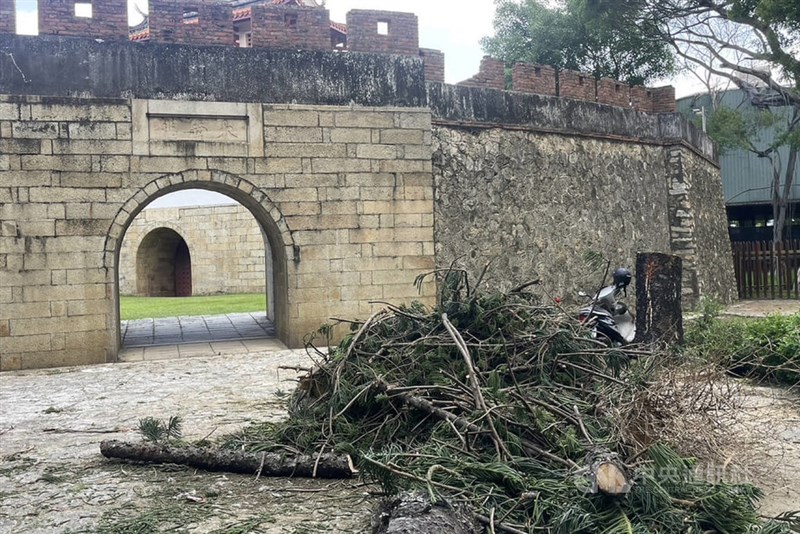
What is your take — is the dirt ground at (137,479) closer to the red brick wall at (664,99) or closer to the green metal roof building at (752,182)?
the red brick wall at (664,99)

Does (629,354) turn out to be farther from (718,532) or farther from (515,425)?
(718,532)

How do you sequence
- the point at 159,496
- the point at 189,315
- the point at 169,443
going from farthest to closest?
the point at 189,315 < the point at 169,443 < the point at 159,496

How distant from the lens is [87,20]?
347 inches

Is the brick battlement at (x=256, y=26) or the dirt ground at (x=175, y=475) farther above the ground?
the brick battlement at (x=256, y=26)

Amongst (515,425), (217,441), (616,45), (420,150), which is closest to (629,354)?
(515,425)

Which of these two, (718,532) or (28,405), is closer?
(718,532)

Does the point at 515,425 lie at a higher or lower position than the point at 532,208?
lower

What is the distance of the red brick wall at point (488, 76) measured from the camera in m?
10.9

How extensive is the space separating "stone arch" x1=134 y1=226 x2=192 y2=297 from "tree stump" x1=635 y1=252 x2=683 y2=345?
17873 millimetres

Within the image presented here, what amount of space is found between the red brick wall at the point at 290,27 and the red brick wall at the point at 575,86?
13.1 feet

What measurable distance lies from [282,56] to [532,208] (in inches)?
167

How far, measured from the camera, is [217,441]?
468 cm

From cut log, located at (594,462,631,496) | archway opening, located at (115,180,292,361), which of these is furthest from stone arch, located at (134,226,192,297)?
cut log, located at (594,462,631,496)

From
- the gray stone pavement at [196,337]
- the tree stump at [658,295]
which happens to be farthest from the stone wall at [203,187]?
the tree stump at [658,295]
